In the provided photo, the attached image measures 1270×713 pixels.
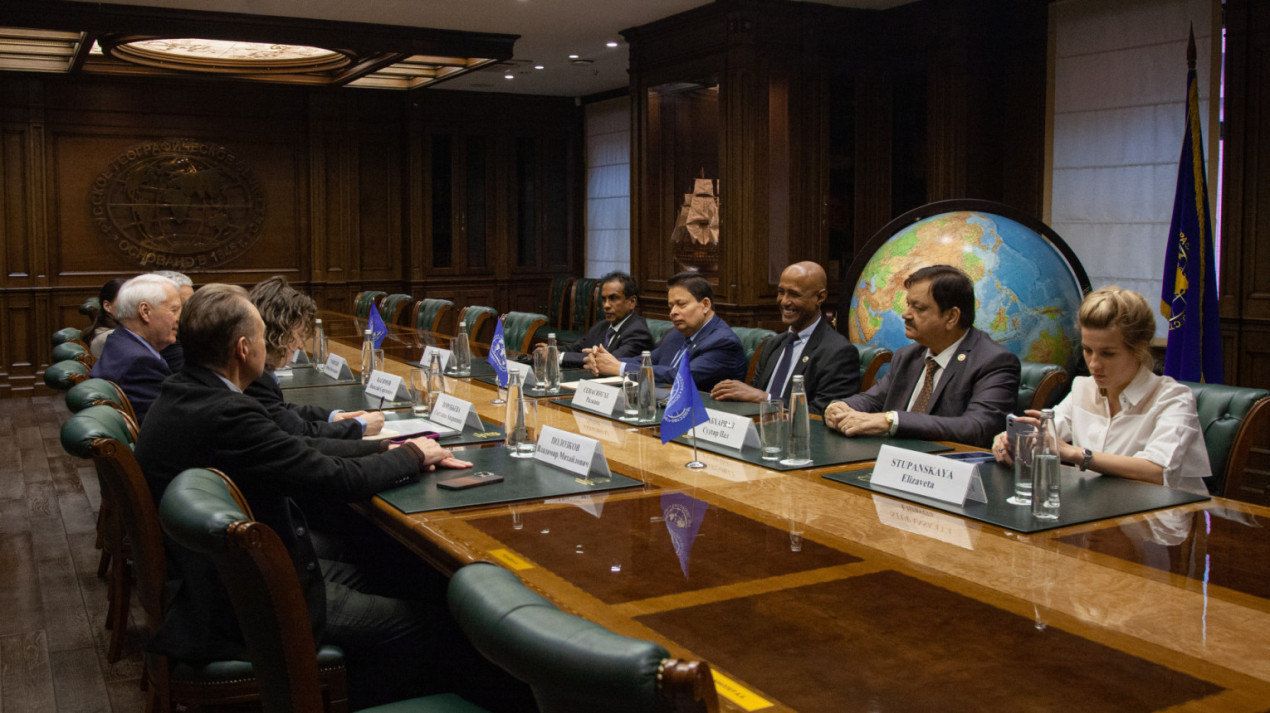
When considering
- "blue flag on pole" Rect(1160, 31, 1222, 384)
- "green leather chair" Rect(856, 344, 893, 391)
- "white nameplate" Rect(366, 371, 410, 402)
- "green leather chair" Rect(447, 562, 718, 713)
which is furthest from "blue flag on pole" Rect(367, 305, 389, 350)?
"green leather chair" Rect(447, 562, 718, 713)

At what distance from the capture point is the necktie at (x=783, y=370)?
Answer: 3883mm

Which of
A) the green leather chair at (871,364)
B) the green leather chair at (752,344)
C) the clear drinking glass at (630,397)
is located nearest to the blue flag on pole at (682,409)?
the clear drinking glass at (630,397)

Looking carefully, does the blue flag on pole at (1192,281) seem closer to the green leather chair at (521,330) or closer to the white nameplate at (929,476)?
the white nameplate at (929,476)

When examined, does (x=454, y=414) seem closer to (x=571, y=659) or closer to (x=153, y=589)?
(x=153, y=589)

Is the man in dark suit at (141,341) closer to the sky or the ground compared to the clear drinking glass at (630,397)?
closer to the sky

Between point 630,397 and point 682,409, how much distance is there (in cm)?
69

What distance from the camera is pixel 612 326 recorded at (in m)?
5.26

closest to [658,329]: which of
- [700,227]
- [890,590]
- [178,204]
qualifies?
[700,227]

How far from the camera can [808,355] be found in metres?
3.79

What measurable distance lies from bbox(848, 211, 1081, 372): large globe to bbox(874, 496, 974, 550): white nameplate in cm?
235

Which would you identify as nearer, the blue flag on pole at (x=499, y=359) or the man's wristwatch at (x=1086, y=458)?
the man's wristwatch at (x=1086, y=458)

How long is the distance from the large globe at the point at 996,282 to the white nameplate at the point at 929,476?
7.12 feet

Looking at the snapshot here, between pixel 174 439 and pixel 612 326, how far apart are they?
10.6 ft

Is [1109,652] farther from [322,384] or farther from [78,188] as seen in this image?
[78,188]
